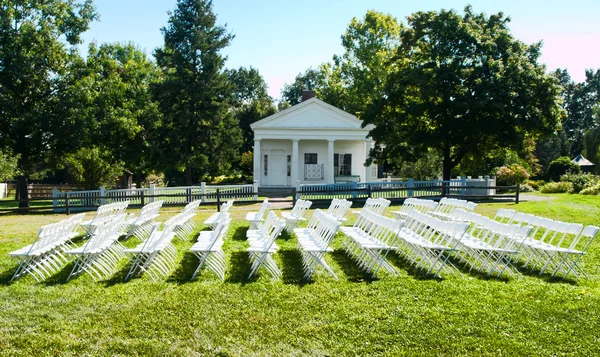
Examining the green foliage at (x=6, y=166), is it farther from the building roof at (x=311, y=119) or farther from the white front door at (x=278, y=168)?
the white front door at (x=278, y=168)

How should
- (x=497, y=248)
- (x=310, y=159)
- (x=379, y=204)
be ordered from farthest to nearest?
(x=310, y=159), (x=379, y=204), (x=497, y=248)

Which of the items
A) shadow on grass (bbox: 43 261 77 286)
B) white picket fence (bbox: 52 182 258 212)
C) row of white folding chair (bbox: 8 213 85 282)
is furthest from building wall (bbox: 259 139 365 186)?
shadow on grass (bbox: 43 261 77 286)

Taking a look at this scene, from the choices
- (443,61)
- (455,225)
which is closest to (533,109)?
(443,61)

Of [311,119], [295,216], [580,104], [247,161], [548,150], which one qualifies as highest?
[580,104]

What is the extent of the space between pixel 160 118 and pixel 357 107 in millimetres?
18710


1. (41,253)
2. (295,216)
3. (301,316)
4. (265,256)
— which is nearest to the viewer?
(301,316)

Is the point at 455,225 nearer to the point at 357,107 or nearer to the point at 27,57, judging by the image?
the point at 27,57

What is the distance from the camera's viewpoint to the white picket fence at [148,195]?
21969mm

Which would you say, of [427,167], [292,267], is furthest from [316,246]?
[427,167]

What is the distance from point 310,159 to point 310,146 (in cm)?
83

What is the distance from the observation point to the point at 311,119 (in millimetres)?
31266

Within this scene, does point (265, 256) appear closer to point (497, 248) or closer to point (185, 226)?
point (497, 248)

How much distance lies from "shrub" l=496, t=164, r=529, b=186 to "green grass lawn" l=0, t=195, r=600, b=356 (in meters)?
23.4

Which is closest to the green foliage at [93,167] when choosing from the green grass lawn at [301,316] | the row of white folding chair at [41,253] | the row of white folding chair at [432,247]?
the row of white folding chair at [41,253]
